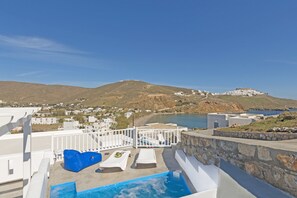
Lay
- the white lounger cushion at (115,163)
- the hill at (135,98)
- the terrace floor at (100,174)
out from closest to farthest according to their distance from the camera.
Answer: the terrace floor at (100,174)
the white lounger cushion at (115,163)
the hill at (135,98)

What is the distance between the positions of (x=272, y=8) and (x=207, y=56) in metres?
19.7

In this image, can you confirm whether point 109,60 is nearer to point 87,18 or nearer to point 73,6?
point 87,18

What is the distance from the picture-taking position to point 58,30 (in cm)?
2248

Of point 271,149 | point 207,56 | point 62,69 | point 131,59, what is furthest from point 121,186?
point 62,69

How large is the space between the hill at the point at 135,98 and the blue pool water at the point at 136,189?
39435 millimetres

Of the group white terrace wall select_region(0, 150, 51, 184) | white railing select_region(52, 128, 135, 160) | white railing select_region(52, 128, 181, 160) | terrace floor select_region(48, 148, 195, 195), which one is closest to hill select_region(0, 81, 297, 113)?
white railing select_region(52, 128, 181, 160)

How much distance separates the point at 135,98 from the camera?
51.6m

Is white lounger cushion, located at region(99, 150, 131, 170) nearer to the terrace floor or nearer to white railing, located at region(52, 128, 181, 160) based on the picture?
the terrace floor

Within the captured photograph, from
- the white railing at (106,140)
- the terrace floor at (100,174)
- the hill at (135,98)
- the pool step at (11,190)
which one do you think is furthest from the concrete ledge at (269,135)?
the hill at (135,98)

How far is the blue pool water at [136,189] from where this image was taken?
491 cm

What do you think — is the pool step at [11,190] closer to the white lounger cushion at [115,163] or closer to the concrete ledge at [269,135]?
the white lounger cushion at [115,163]

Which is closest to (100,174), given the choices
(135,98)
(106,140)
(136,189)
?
(136,189)

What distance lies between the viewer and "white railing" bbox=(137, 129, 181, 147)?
978 centimetres

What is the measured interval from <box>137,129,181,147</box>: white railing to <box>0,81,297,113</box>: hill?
35.0 metres
